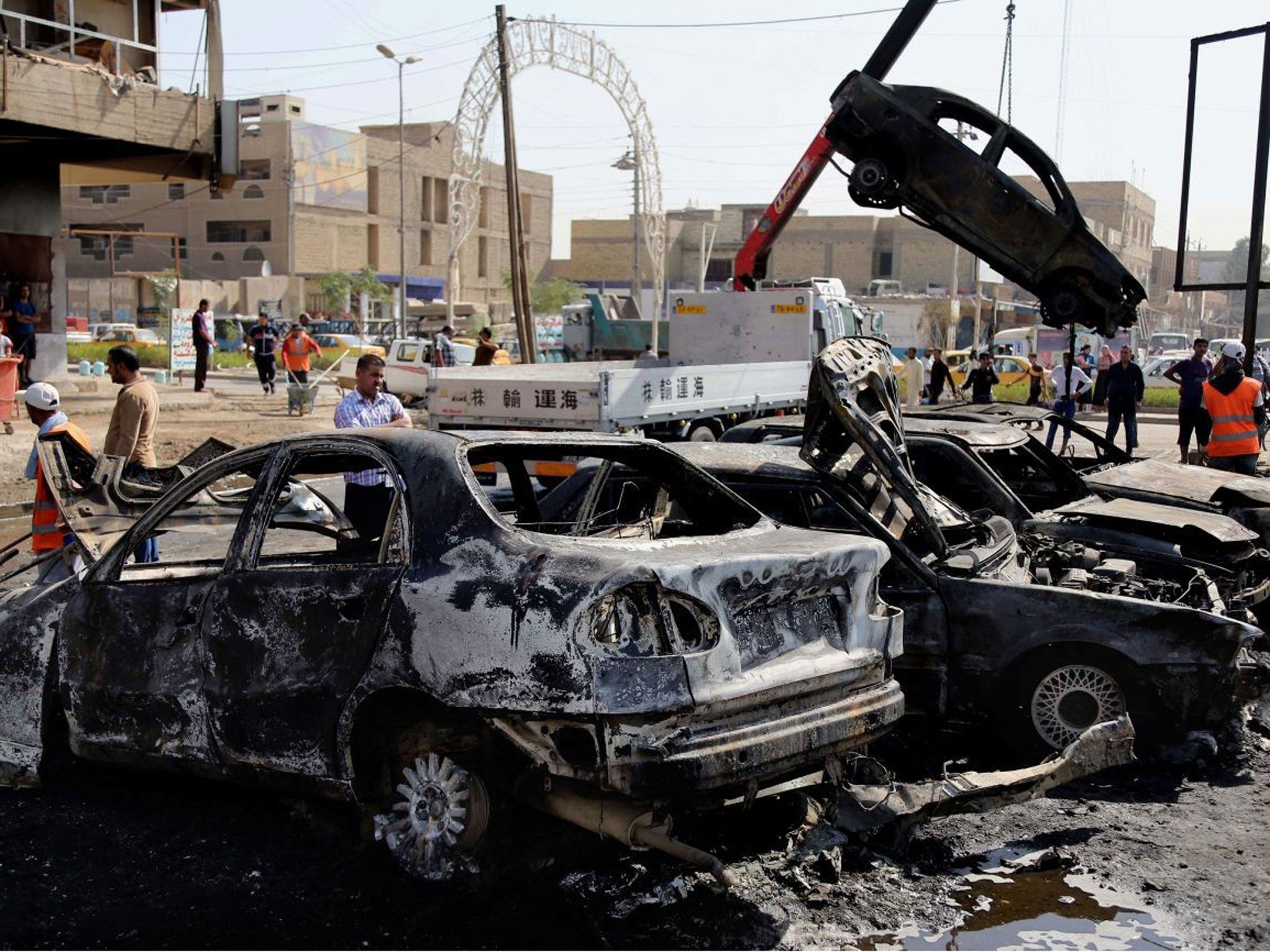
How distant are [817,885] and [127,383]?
19.4 feet

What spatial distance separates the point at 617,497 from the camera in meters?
6.52

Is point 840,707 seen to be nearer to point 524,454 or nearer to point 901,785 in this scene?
point 901,785

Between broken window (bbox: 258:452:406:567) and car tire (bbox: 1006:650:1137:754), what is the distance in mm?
2977

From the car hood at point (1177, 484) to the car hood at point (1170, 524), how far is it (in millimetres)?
760

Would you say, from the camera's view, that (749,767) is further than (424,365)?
No

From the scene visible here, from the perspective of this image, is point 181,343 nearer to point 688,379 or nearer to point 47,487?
point 688,379

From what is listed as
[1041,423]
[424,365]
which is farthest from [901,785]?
[424,365]

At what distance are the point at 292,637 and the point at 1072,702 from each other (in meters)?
3.46

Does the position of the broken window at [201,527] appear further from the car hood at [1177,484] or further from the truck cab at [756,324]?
the truck cab at [756,324]

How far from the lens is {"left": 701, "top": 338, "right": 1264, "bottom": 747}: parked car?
18.5 ft

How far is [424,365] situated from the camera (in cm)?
2819

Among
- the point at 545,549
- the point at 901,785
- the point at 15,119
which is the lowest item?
the point at 901,785

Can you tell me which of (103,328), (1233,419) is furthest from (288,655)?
(103,328)

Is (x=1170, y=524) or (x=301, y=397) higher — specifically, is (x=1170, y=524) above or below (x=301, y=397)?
above
